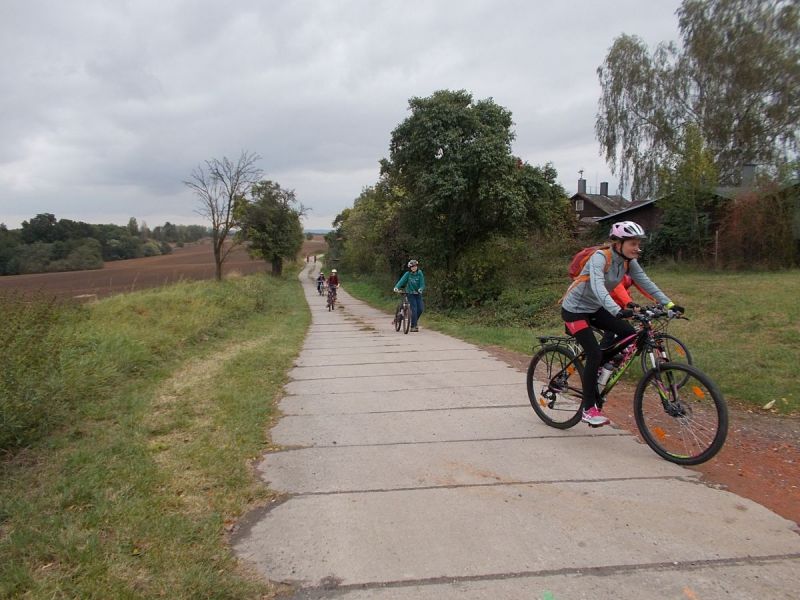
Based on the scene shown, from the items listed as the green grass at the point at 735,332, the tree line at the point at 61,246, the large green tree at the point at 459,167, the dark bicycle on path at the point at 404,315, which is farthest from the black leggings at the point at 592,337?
the tree line at the point at 61,246

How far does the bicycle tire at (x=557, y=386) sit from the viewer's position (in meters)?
4.83

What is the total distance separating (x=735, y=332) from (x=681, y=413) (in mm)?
6276

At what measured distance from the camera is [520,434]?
4.73 meters

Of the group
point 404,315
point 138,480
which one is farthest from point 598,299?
point 404,315

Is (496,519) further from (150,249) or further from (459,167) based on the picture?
(150,249)

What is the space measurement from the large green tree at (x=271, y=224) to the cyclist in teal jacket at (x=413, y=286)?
34.6 meters

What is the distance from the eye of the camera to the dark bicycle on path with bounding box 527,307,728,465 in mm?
3770

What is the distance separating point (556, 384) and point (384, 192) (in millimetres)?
28041

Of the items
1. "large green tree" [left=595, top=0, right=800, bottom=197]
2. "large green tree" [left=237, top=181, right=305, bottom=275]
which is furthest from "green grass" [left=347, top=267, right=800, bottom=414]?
"large green tree" [left=237, top=181, right=305, bottom=275]

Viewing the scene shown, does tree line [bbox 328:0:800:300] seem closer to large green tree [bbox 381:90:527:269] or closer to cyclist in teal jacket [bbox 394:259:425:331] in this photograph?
large green tree [bbox 381:90:527:269]

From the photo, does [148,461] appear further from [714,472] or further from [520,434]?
[714,472]

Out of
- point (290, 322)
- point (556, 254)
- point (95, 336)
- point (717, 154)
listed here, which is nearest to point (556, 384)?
point (95, 336)

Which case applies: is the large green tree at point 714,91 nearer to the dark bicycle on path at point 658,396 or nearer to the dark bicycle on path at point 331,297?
the dark bicycle on path at point 331,297

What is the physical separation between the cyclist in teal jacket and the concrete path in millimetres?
7650
